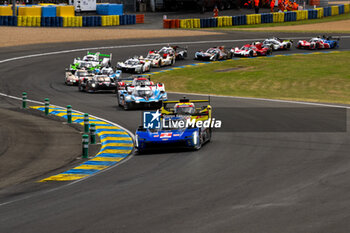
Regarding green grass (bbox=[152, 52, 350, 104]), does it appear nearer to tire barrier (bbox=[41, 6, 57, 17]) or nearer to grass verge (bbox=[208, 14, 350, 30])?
grass verge (bbox=[208, 14, 350, 30])

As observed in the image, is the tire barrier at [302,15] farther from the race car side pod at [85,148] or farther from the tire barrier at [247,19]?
the race car side pod at [85,148]

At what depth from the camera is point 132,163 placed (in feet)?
70.1

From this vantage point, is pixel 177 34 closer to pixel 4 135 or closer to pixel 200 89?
pixel 200 89

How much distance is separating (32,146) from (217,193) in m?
11.1

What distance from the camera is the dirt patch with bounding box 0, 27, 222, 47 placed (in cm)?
7010

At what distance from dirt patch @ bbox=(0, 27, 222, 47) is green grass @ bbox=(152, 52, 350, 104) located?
1697 centimetres

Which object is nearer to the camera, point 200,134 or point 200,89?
point 200,134

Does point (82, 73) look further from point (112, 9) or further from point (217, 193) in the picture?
point (112, 9)

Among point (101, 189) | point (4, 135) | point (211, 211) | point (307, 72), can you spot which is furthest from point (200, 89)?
point (211, 211)

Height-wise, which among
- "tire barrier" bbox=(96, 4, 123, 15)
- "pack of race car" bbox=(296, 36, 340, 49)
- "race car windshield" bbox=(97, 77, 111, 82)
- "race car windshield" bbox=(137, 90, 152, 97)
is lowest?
"race car windshield" bbox=(137, 90, 152, 97)

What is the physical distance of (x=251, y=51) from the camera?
209 ft

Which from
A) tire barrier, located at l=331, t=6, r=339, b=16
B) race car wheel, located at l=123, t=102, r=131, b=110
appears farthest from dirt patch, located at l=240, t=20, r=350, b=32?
race car wheel, located at l=123, t=102, r=131, b=110

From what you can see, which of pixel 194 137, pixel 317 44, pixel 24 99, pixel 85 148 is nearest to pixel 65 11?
pixel 317 44

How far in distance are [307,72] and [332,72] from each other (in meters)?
1.99
